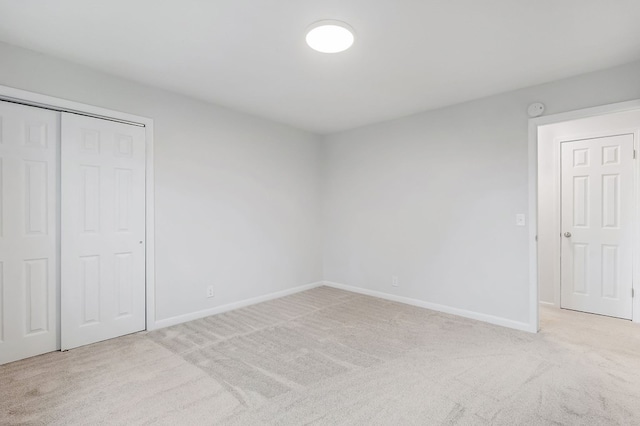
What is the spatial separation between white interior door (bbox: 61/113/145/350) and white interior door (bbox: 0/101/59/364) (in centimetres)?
9

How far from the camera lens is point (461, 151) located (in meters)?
3.72

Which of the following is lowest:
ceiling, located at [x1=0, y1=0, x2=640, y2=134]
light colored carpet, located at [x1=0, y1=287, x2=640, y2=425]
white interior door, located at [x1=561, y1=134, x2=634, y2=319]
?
light colored carpet, located at [x1=0, y1=287, x2=640, y2=425]

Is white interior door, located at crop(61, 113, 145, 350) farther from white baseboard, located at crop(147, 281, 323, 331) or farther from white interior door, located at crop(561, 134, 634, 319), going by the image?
white interior door, located at crop(561, 134, 634, 319)

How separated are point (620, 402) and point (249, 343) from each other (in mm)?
2705

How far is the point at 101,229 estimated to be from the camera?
9.69 ft

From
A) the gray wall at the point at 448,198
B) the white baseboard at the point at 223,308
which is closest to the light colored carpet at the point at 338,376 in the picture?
the white baseboard at the point at 223,308

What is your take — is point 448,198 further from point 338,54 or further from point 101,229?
point 101,229

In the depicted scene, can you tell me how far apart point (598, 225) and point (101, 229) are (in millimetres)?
5424

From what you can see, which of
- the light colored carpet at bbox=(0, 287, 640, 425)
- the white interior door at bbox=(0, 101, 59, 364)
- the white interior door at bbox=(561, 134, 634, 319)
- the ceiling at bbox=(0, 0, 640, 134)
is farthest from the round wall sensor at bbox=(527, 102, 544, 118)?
the white interior door at bbox=(0, 101, 59, 364)

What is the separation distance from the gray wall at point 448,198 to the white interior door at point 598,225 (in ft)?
1.06

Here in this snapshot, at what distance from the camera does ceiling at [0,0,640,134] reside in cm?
202

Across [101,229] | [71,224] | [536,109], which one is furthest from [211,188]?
[536,109]

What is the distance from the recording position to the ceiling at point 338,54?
2016mm

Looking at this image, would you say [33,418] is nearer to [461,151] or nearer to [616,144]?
[461,151]
